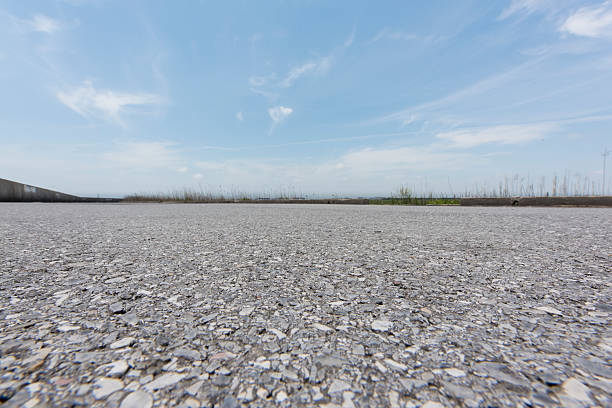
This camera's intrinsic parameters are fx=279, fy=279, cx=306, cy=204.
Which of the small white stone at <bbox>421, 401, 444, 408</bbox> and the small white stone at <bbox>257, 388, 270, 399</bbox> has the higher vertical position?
the small white stone at <bbox>257, 388, 270, 399</bbox>

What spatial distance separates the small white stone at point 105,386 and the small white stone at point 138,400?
0.05 m

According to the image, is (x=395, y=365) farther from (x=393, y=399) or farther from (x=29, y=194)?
(x=29, y=194)

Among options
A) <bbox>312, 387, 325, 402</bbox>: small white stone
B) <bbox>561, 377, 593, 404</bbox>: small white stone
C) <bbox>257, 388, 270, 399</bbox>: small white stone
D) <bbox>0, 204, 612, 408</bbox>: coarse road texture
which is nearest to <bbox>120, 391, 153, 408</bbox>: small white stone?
<bbox>0, 204, 612, 408</bbox>: coarse road texture

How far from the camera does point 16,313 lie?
3.23 ft

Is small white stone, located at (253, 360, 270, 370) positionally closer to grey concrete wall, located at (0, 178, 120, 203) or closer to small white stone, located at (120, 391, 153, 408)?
small white stone, located at (120, 391, 153, 408)

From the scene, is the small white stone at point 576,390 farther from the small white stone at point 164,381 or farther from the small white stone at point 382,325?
the small white stone at point 164,381

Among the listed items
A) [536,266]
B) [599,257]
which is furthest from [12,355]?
[599,257]

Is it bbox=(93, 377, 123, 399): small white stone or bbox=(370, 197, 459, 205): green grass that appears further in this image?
bbox=(370, 197, 459, 205): green grass

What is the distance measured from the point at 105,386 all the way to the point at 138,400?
11 cm

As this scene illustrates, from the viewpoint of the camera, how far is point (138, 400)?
588 mm

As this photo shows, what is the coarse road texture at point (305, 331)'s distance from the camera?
616mm

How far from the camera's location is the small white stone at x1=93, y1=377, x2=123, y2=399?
602 mm

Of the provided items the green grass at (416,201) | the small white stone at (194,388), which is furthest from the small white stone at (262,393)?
the green grass at (416,201)

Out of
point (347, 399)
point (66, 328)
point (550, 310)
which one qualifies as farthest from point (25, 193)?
point (550, 310)
